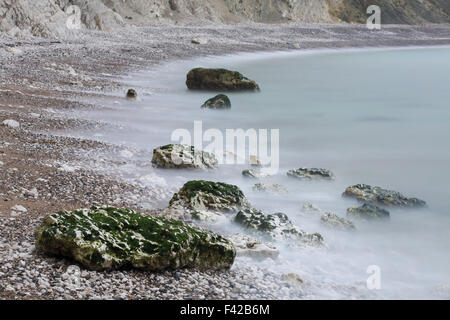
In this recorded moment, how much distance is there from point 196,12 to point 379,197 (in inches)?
1296

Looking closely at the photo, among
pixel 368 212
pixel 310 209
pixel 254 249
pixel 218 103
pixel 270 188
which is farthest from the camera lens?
pixel 218 103

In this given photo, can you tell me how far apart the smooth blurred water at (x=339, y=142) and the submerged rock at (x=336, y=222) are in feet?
0.31

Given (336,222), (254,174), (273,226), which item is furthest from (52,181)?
(336,222)

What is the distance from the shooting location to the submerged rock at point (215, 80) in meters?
15.6

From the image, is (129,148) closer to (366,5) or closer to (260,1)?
(260,1)

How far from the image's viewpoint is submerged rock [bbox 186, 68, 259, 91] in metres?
15.6

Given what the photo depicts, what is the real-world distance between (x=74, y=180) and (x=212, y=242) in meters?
2.39

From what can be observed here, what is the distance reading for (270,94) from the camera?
16.9 meters

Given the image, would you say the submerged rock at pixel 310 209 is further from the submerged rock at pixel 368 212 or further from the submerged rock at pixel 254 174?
the submerged rock at pixel 254 174

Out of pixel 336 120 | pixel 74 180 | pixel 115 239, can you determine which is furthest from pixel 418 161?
pixel 115 239

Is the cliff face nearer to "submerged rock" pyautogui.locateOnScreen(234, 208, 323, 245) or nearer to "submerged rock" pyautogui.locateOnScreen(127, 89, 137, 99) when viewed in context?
"submerged rock" pyautogui.locateOnScreen(127, 89, 137, 99)

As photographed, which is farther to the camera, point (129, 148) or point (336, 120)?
point (336, 120)

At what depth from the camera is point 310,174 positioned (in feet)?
25.3

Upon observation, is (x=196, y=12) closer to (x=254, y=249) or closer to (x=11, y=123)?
(x=11, y=123)
